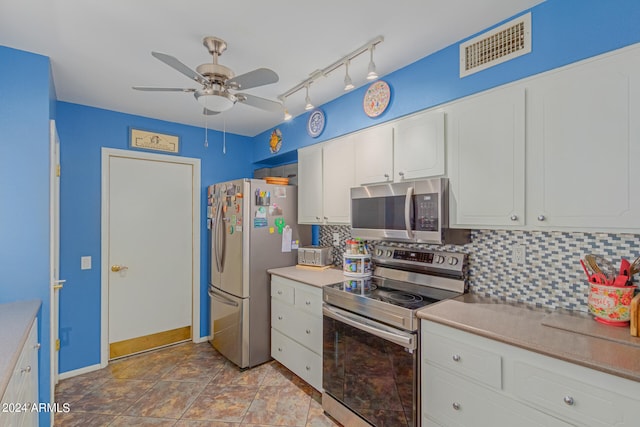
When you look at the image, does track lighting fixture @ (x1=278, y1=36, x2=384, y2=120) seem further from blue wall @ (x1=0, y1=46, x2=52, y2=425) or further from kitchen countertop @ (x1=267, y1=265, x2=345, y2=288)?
blue wall @ (x1=0, y1=46, x2=52, y2=425)

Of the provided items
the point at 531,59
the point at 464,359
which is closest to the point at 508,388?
the point at 464,359

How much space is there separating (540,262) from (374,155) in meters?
1.27

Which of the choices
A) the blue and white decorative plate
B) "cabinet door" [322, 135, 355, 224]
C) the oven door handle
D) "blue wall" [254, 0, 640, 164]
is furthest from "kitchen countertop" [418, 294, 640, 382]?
the blue and white decorative plate

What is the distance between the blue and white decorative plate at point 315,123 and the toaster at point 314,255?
110 centimetres

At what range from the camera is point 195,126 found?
11.8ft

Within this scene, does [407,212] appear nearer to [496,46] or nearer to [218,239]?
[496,46]

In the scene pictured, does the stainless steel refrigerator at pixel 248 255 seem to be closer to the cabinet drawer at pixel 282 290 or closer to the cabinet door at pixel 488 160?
the cabinet drawer at pixel 282 290

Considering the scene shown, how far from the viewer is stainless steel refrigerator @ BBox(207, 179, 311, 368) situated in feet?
9.53

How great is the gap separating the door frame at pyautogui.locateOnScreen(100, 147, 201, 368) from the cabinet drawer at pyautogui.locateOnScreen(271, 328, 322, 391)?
114 cm

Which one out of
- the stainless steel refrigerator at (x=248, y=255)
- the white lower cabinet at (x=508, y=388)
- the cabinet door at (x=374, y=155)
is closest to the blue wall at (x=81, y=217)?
the stainless steel refrigerator at (x=248, y=255)

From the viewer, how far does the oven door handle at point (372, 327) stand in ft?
5.58

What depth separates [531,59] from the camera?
5.33ft

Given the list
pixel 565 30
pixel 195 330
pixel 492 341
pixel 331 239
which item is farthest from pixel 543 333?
pixel 195 330

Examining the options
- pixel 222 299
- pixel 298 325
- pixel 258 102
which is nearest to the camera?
pixel 258 102
